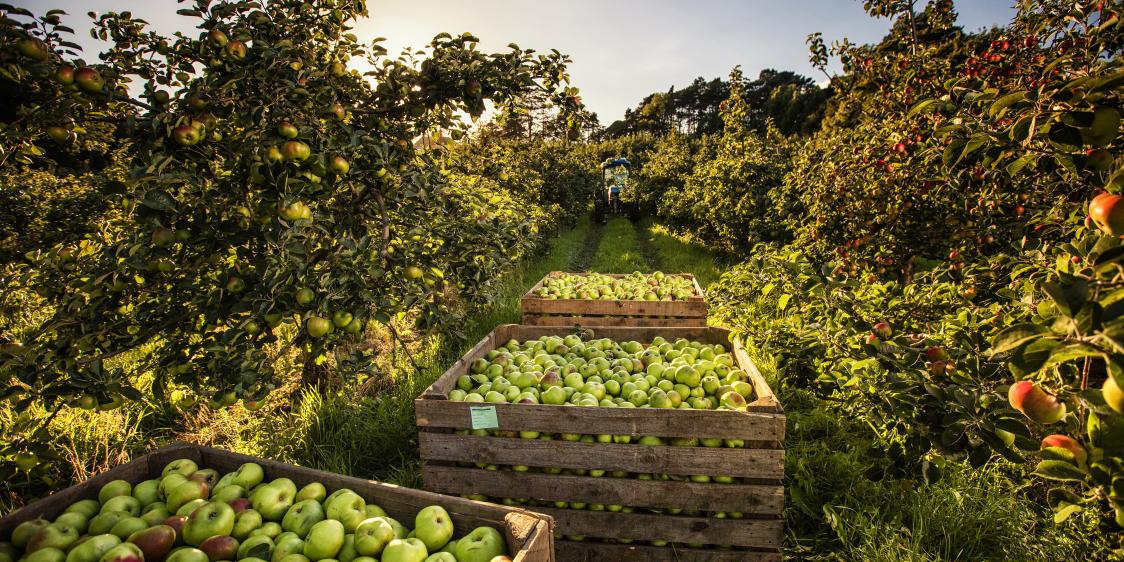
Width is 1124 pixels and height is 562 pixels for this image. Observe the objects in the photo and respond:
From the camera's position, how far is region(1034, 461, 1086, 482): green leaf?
3.73 ft

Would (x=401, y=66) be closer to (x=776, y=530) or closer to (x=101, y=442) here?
(x=776, y=530)

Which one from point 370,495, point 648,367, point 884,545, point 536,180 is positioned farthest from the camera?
point 536,180

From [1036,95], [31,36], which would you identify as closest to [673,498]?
[1036,95]

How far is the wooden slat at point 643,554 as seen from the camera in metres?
2.52

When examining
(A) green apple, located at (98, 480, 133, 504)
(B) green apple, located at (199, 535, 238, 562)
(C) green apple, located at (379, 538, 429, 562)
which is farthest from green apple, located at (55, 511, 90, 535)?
(C) green apple, located at (379, 538, 429, 562)

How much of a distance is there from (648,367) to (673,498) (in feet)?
2.96

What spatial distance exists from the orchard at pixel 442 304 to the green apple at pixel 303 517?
0.8 inches

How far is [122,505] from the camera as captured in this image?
5.56ft

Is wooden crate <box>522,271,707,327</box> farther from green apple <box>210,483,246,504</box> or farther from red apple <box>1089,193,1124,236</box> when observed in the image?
red apple <box>1089,193,1124,236</box>

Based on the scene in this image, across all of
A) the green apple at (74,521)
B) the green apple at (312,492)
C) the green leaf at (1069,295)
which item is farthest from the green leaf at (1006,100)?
the green apple at (74,521)

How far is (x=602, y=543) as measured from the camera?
2643 mm

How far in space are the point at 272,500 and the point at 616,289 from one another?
167 inches

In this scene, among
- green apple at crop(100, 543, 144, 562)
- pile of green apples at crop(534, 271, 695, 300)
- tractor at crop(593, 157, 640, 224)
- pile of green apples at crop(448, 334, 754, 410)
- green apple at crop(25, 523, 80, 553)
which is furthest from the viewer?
tractor at crop(593, 157, 640, 224)

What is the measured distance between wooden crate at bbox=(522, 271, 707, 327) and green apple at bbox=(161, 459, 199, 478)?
346 cm
